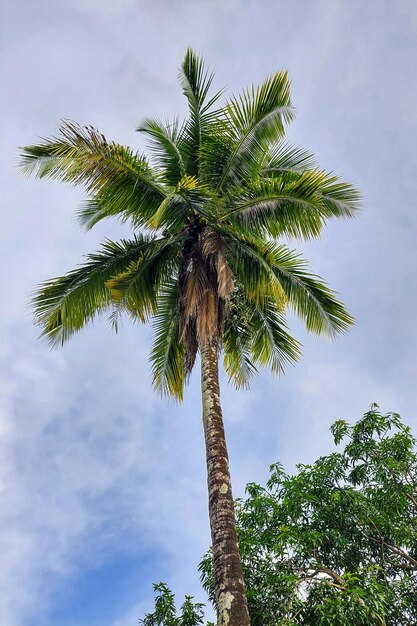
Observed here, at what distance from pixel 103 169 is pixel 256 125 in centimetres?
328

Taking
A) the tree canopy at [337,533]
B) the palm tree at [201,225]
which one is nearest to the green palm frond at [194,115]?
the palm tree at [201,225]

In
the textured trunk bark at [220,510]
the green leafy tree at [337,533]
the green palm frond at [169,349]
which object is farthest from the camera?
the green palm frond at [169,349]

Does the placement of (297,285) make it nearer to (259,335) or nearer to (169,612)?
(259,335)

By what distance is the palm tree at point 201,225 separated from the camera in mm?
10492

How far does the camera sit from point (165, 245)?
11516 millimetres

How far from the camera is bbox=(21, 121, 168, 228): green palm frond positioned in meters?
10.2

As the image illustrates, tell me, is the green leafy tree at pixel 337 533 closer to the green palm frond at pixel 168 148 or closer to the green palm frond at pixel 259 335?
the green palm frond at pixel 259 335

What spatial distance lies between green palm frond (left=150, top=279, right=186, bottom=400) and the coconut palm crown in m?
0.03

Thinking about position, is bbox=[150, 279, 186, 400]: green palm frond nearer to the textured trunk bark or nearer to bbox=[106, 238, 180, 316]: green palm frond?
bbox=[106, 238, 180, 316]: green palm frond

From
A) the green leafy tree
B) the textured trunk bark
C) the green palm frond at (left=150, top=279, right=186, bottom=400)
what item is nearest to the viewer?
the textured trunk bark

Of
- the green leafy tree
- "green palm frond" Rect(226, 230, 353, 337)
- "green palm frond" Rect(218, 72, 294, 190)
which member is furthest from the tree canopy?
"green palm frond" Rect(218, 72, 294, 190)

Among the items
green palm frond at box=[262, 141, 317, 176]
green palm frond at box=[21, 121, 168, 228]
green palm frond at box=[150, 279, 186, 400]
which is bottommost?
green palm frond at box=[150, 279, 186, 400]

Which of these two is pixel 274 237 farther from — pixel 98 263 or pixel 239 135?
pixel 98 263

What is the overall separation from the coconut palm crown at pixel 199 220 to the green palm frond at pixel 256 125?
0.07 feet
